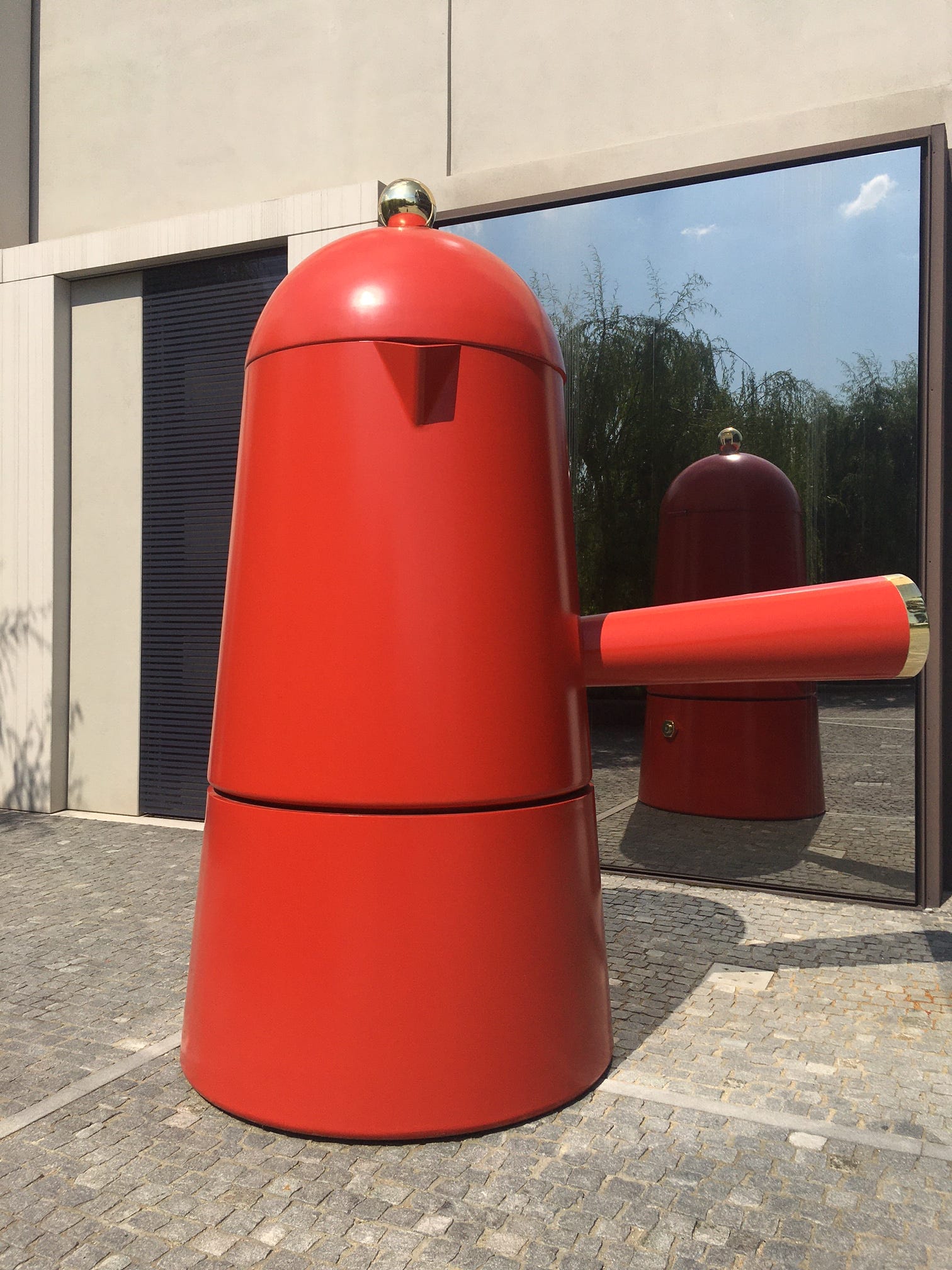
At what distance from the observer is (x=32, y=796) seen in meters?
8.83

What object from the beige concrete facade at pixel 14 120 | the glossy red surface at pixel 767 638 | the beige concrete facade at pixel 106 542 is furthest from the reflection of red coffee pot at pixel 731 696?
the beige concrete facade at pixel 14 120

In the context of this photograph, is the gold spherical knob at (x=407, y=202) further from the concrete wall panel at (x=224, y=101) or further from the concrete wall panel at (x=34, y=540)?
the concrete wall panel at (x=34, y=540)

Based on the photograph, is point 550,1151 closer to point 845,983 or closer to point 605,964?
point 605,964

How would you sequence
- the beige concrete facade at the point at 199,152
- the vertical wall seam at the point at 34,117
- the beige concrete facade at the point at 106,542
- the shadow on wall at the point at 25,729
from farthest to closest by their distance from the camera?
1. the vertical wall seam at the point at 34,117
2. the shadow on wall at the point at 25,729
3. the beige concrete facade at the point at 106,542
4. the beige concrete facade at the point at 199,152

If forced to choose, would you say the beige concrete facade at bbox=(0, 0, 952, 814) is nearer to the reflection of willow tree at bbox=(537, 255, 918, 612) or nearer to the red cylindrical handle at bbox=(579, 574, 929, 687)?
the reflection of willow tree at bbox=(537, 255, 918, 612)

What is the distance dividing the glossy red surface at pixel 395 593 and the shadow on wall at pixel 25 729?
597 cm

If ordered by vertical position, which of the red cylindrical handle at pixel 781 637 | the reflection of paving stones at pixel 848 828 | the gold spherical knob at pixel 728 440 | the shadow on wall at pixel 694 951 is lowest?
the shadow on wall at pixel 694 951

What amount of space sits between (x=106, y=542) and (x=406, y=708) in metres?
6.28

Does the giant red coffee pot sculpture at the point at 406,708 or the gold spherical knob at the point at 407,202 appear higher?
the gold spherical knob at the point at 407,202

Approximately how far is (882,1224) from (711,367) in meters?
4.77

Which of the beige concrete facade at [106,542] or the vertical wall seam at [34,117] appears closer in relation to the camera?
the beige concrete facade at [106,542]

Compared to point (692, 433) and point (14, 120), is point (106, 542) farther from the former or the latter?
point (692, 433)

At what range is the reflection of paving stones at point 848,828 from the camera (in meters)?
5.93

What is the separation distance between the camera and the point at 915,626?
125 inches
